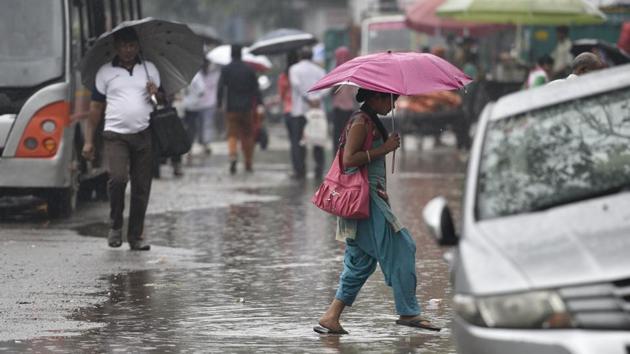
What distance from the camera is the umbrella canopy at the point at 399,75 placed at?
9633 millimetres

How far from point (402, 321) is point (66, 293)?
2735mm

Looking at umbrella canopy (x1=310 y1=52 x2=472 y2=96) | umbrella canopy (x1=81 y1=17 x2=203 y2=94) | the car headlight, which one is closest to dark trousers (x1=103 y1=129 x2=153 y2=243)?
umbrella canopy (x1=81 y1=17 x2=203 y2=94)

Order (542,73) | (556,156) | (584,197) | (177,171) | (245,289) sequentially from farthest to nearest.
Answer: (177,171) → (542,73) → (245,289) → (556,156) → (584,197)

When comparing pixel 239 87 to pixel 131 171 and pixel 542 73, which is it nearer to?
pixel 542 73

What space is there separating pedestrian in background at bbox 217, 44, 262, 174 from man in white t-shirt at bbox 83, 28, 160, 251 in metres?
10.4

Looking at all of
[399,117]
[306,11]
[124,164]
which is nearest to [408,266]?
[124,164]

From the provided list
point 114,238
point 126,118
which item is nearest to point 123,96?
point 126,118

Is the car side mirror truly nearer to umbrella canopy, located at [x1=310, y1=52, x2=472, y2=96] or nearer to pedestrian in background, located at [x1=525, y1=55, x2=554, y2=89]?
umbrella canopy, located at [x1=310, y1=52, x2=472, y2=96]

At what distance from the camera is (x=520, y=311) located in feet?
19.8

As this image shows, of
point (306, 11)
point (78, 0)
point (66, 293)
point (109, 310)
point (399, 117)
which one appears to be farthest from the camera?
point (306, 11)

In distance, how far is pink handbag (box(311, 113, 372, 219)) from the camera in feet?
31.3

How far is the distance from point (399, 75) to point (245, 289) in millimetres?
2719

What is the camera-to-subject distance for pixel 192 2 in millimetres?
69500

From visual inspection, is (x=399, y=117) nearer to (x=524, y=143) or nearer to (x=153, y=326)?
(x=153, y=326)
